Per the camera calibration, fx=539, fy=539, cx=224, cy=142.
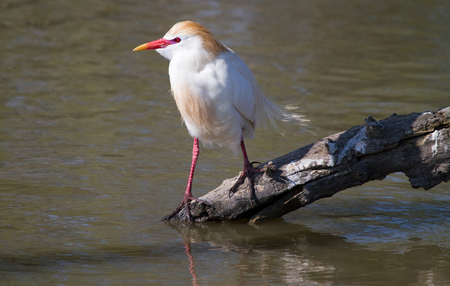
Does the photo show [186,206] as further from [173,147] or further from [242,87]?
[173,147]

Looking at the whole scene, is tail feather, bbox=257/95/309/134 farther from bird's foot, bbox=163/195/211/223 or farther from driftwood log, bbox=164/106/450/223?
bird's foot, bbox=163/195/211/223

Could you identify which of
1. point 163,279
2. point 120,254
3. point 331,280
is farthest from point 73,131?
point 331,280

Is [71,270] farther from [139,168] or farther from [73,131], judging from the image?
[73,131]

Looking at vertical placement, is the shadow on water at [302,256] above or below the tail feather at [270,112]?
below

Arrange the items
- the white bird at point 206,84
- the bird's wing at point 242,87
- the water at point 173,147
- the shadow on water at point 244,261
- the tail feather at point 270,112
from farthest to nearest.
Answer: the tail feather at point 270,112, the bird's wing at point 242,87, the white bird at point 206,84, the water at point 173,147, the shadow on water at point 244,261

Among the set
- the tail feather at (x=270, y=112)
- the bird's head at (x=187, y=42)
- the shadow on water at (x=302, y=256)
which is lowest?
the shadow on water at (x=302, y=256)

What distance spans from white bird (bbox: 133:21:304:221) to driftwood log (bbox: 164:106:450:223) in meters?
0.27

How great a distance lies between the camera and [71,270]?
4766 mm

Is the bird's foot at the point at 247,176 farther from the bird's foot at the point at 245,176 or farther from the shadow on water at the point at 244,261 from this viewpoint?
the shadow on water at the point at 244,261

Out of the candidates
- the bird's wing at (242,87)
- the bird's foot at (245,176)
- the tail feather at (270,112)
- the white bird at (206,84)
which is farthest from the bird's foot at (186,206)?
the tail feather at (270,112)

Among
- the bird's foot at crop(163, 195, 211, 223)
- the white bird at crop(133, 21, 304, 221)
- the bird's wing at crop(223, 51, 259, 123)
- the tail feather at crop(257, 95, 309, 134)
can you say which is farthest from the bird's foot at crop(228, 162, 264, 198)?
the tail feather at crop(257, 95, 309, 134)

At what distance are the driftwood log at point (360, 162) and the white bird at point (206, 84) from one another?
270 mm

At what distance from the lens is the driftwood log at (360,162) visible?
5.09 metres

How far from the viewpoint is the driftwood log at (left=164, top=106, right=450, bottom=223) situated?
5.09 m
